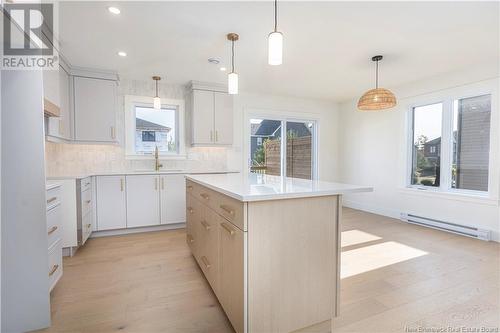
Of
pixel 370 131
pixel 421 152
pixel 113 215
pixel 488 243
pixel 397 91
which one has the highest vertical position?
pixel 397 91

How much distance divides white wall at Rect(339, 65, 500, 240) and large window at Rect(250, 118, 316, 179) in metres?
0.87

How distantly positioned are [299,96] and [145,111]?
3.09 m

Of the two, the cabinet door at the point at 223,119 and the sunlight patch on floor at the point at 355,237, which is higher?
the cabinet door at the point at 223,119

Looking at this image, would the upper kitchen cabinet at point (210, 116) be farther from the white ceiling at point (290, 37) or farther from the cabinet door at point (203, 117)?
the white ceiling at point (290, 37)

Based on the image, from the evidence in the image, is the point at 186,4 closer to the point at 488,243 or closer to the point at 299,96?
the point at 299,96

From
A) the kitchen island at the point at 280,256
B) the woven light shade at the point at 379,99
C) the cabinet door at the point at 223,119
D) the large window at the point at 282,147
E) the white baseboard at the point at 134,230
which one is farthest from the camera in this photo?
the large window at the point at 282,147

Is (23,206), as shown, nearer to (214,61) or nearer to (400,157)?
(214,61)

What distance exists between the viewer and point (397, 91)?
14.8 feet

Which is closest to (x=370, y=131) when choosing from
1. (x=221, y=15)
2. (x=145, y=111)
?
(x=221, y=15)

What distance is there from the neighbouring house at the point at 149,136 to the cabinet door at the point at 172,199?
766mm

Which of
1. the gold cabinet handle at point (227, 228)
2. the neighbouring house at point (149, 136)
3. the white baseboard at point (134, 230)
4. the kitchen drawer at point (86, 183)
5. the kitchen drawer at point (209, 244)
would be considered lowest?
the white baseboard at point (134, 230)

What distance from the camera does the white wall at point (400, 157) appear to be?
3.35m

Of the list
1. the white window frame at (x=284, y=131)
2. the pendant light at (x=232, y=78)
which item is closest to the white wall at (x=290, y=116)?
the white window frame at (x=284, y=131)

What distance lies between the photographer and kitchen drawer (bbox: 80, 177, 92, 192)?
2.98 meters
